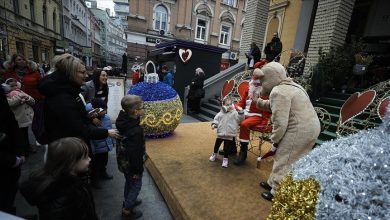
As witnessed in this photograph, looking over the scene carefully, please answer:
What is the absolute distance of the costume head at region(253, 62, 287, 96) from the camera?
9.03 ft

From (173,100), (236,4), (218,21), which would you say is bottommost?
(173,100)

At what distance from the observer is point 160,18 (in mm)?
22828

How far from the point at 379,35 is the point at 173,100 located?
361 inches

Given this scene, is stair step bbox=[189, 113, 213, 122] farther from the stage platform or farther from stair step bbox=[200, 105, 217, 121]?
the stage platform

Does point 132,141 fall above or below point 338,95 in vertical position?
below

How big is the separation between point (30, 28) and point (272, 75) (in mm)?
24282

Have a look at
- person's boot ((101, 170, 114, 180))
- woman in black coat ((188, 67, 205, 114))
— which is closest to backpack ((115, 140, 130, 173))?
person's boot ((101, 170, 114, 180))

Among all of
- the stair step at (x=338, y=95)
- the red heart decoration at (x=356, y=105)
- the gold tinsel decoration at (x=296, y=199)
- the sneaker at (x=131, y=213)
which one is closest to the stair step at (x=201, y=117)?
the stair step at (x=338, y=95)

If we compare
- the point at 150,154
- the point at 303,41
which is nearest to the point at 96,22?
the point at 303,41

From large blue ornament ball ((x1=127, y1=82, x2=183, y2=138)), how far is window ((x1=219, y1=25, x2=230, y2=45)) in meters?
23.5

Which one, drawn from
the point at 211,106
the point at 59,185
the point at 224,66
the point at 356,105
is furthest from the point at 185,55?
the point at 224,66

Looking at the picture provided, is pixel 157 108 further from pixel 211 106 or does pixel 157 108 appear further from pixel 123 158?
pixel 211 106

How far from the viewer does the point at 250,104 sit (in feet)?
12.8

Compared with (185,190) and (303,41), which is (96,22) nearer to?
(303,41)
